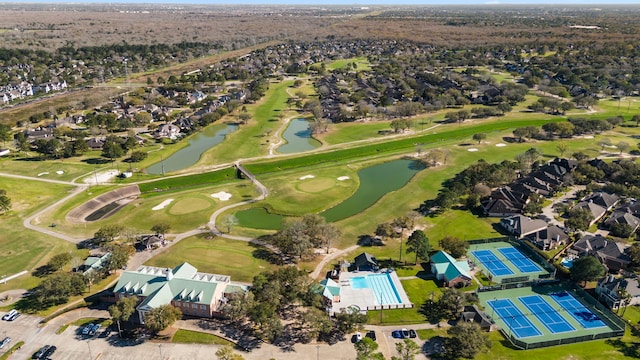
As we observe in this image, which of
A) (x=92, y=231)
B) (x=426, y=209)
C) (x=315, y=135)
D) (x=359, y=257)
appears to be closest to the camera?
(x=359, y=257)

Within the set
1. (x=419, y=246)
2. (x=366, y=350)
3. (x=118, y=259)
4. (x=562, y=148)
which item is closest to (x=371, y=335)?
(x=366, y=350)

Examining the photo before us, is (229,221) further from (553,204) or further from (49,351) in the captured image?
(553,204)

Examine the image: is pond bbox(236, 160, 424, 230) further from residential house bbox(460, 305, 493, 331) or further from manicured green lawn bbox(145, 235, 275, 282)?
residential house bbox(460, 305, 493, 331)

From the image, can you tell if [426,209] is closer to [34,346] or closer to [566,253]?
[566,253]

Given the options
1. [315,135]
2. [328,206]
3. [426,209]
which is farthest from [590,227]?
[315,135]

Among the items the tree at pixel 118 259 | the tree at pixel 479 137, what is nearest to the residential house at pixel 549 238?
the tree at pixel 479 137
